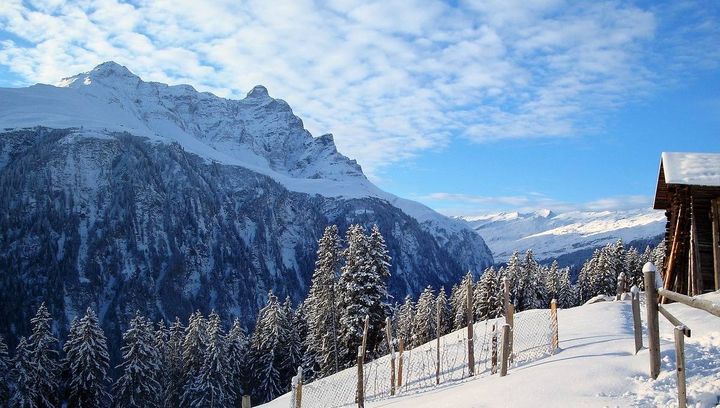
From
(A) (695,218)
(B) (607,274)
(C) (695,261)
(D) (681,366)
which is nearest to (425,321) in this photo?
(B) (607,274)

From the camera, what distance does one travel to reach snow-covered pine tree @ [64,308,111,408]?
37.7 meters

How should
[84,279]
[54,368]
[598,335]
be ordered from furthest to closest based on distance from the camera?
[84,279], [54,368], [598,335]

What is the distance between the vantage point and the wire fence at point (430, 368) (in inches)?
703

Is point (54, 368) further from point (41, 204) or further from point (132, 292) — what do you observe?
point (41, 204)

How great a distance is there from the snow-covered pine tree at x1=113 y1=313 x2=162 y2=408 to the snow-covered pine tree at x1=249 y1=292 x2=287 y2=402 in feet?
31.9

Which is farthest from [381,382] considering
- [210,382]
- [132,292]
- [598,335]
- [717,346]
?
[132,292]

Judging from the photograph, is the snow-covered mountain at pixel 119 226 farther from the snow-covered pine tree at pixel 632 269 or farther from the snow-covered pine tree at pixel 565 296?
the snow-covered pine tree at pixel 632 269

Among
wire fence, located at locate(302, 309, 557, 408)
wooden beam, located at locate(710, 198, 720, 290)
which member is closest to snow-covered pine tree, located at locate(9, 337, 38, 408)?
wire fence, located at locate(302, 309, 557, 408)

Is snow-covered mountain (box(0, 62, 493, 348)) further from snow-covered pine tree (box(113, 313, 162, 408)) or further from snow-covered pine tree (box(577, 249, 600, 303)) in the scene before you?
snow-covered pine tree (box(577, 249, 600, 303))

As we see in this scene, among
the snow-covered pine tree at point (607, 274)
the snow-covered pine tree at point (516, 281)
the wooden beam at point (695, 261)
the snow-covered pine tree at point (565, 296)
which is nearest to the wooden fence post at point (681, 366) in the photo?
the wooden beam at point (695, 261)

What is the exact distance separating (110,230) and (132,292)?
2155 centimetres

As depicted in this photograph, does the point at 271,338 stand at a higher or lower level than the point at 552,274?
lower

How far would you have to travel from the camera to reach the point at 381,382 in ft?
68.4

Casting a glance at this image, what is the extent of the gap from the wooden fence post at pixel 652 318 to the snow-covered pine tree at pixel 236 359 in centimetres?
4194
